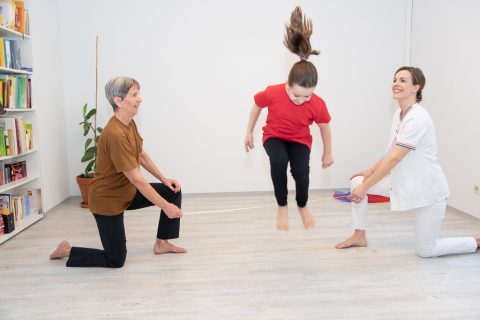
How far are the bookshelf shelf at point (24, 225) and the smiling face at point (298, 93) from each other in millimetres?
2218

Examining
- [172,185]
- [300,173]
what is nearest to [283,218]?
[300,173]

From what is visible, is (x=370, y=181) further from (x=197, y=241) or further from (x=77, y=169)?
(x=77, y=169)

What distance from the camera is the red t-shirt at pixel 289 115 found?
7.58 feet

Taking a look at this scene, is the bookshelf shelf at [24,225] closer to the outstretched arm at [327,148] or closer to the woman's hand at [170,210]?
the woman's hand at [170,210]

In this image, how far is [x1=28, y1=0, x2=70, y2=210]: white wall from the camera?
3594mm

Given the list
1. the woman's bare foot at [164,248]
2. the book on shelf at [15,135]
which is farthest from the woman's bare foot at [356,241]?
the book on shelf at [15,135]

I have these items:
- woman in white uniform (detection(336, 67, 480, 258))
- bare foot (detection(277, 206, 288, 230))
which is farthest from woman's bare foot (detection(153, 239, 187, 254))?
woman in white uniform (detection(336, 67, 480, 258))

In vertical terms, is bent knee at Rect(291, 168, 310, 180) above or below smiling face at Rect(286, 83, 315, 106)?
below

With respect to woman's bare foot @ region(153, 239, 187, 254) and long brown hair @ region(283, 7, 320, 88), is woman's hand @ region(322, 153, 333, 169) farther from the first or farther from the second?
woman's bare foot @ region(153, 239, 187, 254)

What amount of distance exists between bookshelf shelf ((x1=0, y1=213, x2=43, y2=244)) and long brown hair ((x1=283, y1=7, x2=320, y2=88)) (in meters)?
2.27

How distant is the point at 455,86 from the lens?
12.2ft

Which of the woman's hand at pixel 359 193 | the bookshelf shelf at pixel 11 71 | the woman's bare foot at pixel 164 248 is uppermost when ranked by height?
the bookshelf shelf at pixel 11 71

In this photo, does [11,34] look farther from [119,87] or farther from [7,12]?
[119,87]

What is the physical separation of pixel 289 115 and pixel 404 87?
0.73m
